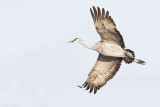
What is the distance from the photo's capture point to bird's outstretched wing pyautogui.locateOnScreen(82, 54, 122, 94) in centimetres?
3331

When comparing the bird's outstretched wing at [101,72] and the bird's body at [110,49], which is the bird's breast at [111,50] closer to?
the bird's body at [110,49]

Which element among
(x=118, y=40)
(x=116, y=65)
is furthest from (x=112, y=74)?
(x=118, y=40)

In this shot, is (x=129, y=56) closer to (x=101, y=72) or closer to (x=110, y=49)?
(x=110, y=49)

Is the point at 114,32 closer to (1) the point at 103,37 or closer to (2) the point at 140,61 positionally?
(1) the point at 103,37

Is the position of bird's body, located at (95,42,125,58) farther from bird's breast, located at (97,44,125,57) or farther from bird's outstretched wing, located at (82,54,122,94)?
bird's outstretched wing, located at (82,54,122,94)

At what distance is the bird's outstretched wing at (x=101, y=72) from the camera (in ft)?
109

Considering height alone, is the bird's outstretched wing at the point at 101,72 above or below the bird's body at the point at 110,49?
below

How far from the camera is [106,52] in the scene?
32.0m

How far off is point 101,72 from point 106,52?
1.98 meters

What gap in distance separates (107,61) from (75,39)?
2.28 metres

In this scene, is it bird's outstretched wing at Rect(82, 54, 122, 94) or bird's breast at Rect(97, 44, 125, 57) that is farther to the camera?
bird's outstretched wing at Rect(82, 54, 122, 94)

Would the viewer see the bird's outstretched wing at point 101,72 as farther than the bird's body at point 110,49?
Yes

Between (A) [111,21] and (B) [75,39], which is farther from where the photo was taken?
(B) [75,39]

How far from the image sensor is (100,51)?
1266 inches
